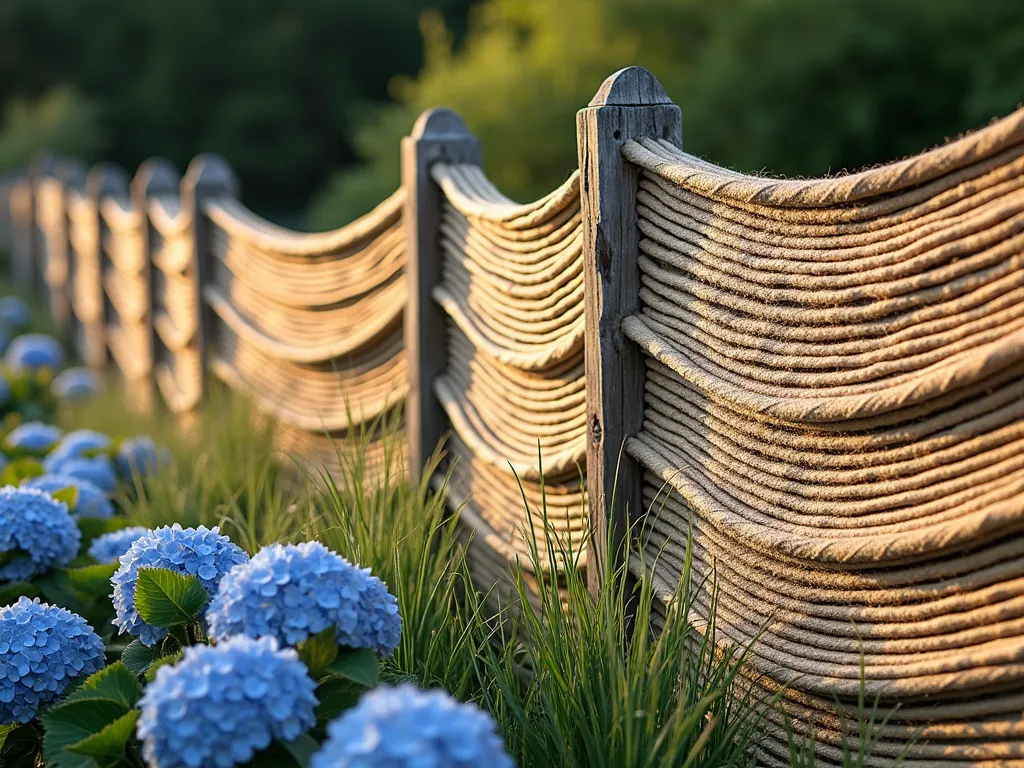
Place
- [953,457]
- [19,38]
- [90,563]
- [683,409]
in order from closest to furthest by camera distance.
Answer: [953,457] → [683,409] → [90,563] → [19,38]

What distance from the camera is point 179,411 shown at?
5.44 meters

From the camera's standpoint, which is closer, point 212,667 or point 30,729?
point 212,667

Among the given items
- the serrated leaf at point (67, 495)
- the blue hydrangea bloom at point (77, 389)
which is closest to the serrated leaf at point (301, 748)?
the serrated leaf at point (67, 495)

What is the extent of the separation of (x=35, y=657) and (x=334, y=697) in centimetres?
65

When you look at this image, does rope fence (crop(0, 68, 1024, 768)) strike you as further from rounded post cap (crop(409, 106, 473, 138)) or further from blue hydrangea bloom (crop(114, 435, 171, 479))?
blue hydrangea bloom (crop(114, 435, 171, 479))

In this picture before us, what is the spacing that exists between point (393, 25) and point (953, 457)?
24.1m

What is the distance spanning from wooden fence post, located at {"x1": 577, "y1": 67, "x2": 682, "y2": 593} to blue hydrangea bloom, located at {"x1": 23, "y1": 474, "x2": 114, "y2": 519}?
156 centimetres

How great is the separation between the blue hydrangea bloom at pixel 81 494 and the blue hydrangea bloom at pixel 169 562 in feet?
4.16

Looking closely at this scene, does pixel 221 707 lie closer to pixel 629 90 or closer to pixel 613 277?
pixel 613 277

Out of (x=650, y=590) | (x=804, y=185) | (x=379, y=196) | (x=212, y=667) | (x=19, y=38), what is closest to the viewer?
(x=212, y=667)

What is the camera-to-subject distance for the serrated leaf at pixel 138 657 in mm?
1851

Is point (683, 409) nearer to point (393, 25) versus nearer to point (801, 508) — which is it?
point (801, 508)

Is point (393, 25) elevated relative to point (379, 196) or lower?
elevated

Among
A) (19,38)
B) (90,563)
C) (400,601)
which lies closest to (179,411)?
(90,563)
